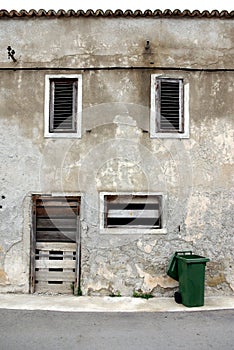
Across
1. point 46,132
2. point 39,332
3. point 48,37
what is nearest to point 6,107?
point 46,132

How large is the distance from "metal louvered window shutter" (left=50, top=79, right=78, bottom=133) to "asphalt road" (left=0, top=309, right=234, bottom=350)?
419 cm

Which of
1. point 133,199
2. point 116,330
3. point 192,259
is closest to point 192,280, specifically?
point 192,259

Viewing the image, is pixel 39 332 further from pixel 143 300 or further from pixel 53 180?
pixel 53 180

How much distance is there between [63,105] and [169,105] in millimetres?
2526

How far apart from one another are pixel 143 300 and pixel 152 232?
1500 millimetres

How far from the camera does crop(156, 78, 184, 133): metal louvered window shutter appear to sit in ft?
30.6

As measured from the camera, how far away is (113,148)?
30.1 feet

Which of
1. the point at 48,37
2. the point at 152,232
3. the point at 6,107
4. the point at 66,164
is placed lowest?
the point at 152,232

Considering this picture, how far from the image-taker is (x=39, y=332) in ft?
21.6

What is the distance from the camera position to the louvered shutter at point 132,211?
30.1ft

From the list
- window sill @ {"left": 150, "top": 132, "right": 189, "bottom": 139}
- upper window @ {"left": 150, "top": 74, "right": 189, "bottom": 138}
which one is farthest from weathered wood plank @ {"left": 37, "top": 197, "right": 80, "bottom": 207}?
upper window @ {"left": 150, "top": 74, "right": 189, "bottom": 138}

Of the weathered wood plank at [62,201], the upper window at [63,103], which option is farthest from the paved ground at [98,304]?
the upper window at [63,103]

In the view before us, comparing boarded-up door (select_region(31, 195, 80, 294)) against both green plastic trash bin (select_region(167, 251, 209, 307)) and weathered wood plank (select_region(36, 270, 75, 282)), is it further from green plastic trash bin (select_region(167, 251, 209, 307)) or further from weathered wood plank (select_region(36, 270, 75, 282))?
green plastic trash bin (select_region(167, 251, 209, 307))

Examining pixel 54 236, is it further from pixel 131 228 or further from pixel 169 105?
pixel 169 105
